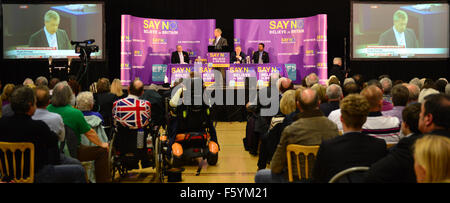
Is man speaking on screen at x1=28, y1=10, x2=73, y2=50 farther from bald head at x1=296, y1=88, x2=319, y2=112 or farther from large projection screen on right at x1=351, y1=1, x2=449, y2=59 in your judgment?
bald head at x1=296, y1=88, x2=319, y2=112

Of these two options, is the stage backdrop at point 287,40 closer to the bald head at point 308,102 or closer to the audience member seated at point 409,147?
the bald head at point 308,102

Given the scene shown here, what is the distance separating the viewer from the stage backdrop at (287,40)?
1188 centimetres

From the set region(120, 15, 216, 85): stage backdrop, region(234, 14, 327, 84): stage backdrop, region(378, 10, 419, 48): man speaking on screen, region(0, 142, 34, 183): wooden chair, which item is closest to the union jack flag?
region(0, 142, 34, 183): wooden chair

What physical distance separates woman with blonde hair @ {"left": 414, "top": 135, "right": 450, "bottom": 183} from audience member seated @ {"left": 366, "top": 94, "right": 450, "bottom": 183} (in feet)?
1.11

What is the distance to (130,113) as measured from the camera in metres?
4.60

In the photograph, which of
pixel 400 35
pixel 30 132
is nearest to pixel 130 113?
pixel 30 132

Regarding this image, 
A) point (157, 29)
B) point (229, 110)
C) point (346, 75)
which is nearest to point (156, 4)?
point (157, 29)

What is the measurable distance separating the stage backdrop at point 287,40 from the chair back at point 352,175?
9428mm

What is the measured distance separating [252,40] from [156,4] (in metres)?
2.85

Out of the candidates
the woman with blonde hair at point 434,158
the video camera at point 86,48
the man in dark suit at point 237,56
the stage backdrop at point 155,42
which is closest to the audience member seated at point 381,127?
the woman with blonde hair at point 434,158

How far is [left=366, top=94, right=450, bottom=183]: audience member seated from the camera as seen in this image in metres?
2.15

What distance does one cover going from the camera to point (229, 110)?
10156 mm

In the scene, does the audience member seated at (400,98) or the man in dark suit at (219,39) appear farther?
the man in dark suit at (219,39)
